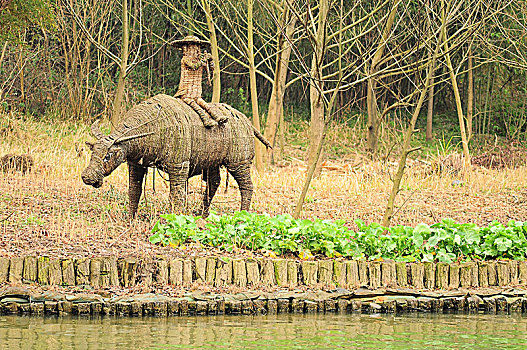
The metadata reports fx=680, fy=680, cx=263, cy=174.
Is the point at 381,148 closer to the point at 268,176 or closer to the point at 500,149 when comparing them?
the point at 500,149

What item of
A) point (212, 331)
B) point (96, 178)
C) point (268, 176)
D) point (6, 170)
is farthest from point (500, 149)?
point (212, 331)

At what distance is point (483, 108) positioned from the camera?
23.0 metres

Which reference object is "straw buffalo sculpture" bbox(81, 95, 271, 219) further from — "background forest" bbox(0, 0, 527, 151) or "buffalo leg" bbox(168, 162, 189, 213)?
"background forest" bbox(0, 0, 527, 151)

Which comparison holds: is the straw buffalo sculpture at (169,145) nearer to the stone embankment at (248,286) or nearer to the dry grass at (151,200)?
the dry grass at (151,200)

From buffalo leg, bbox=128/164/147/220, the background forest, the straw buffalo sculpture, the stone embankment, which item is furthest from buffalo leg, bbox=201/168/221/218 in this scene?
the background forest

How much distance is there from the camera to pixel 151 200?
32.2 feet

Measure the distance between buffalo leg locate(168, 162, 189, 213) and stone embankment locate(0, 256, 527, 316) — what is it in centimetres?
185

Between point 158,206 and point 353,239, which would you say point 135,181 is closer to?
point 158,206

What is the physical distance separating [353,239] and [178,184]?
214cm

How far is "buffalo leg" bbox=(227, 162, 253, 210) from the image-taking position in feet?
28.1

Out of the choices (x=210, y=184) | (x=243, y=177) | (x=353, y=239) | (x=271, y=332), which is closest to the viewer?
(x=271, y=332)

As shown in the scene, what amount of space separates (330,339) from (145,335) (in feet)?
4.17

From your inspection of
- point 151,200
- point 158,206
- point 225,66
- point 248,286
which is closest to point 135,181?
point 158,206

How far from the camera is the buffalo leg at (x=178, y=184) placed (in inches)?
301
